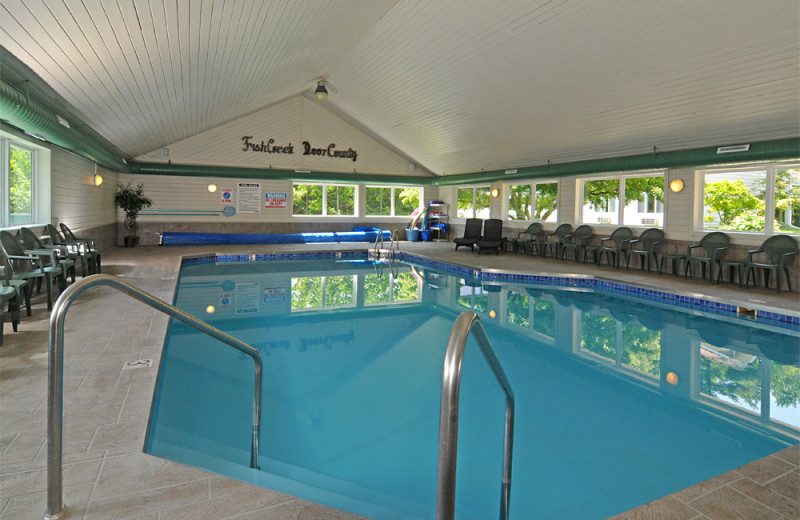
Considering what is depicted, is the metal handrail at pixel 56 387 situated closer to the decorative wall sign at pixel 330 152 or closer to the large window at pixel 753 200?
the large window at pixel 753 200

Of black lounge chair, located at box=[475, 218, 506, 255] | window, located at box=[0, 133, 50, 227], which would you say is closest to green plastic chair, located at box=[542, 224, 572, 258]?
black lounge chair, located at box=[475, 218, 506, 255]

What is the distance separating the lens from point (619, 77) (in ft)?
24.3

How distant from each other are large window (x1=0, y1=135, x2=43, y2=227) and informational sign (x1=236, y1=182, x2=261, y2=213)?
7340 mm

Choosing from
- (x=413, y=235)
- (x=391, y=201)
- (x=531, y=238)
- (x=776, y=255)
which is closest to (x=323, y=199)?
(x=391, y=201)

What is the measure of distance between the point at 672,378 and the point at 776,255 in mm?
4803

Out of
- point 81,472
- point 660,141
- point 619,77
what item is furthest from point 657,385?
point 660,141

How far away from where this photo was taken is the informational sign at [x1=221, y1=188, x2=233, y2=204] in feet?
48.2

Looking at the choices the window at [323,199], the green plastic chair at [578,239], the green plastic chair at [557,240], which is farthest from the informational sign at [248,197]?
the green plastic chair at [578,239]

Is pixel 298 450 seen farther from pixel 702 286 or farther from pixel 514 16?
pixel 702 286

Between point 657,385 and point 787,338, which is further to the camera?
point 787,338

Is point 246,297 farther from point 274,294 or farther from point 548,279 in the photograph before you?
point 548,279

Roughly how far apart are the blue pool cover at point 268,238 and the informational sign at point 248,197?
99cm

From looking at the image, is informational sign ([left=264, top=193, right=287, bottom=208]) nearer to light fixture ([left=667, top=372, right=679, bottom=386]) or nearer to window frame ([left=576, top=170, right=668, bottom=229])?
window frame ([left=576, top=170, right=668, bottom=229])

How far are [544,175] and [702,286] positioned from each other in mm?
4988
